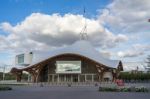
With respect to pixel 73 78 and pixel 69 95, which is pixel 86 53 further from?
pixel 69 95

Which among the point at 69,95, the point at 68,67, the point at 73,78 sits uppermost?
the point at 68,67

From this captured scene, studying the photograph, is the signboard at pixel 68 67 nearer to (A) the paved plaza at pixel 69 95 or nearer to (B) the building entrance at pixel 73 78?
(B) the building entrance at pixel 73 78

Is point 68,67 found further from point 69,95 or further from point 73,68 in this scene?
point 69,95

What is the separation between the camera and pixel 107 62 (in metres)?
72.2

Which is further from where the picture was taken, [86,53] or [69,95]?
[86,53]

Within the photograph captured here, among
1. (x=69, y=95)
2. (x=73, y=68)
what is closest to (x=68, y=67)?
(x=73, y=68)

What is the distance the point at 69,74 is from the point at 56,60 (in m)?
4.55

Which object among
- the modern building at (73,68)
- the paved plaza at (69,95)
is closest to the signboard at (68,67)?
the modern building at (73,68)

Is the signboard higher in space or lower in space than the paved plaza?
higher

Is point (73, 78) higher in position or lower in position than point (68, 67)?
lower

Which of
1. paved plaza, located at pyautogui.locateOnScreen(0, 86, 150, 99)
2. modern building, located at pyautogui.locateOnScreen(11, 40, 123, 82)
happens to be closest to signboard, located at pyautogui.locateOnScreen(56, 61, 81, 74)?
modern building, located at pyautogui.locateOnScreen(11, 40, 123, 82)

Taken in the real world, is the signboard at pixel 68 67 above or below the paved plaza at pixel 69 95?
above

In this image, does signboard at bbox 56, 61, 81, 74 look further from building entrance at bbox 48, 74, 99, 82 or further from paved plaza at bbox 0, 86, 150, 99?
paved plaza at bbox 0, 86, 150, 99

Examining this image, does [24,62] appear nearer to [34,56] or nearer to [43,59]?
[34,56]
